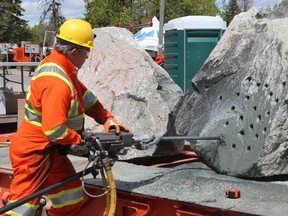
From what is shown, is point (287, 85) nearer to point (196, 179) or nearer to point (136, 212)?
point (196, 179)

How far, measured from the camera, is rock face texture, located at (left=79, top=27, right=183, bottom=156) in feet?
18.2

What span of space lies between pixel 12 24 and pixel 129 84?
5990cm

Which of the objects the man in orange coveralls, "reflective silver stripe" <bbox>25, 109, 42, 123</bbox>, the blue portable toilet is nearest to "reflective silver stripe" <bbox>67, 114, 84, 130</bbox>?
the man in orange coveralls

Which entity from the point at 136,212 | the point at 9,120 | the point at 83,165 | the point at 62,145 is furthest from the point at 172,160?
the point at 9,120

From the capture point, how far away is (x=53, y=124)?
371cm

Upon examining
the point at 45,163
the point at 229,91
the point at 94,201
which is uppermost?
the point at 229,91

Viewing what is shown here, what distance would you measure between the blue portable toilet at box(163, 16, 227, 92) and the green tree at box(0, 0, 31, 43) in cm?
5219

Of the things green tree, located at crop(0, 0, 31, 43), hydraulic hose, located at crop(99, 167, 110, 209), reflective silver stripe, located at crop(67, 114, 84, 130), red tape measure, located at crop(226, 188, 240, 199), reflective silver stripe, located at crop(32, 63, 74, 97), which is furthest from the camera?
green tree, located at crop(0, 0, 31, 43)

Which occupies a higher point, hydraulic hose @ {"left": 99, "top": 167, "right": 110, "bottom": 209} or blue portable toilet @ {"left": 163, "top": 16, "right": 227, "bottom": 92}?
blue portable toilet @ {"left": 163, "top": 16, "right": 227, "bottom": 92}

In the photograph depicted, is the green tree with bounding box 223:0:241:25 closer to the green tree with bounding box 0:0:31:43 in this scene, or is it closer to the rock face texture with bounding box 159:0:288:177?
the green tree with bounding box 0:0:31:43

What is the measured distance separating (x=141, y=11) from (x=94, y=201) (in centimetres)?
3011

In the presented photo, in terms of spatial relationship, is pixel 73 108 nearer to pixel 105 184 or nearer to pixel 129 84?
pixel 105 184

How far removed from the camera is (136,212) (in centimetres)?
Result: 416

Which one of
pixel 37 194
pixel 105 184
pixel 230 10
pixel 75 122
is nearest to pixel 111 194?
pixel 105 184
